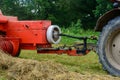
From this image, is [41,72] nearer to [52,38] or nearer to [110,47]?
[110,47]

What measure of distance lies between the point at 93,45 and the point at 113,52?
824 mm

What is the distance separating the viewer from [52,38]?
915cm

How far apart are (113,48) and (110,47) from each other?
0.24 feet

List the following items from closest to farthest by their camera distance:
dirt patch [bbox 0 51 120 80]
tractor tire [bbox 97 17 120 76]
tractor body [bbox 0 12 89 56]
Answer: dirt patch [bbox 0 51 120 80]
tractor tire [bbox 97 17 120 76]
tractor body [bbox 0 12 89 56]

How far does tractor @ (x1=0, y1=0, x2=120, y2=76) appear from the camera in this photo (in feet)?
25.0

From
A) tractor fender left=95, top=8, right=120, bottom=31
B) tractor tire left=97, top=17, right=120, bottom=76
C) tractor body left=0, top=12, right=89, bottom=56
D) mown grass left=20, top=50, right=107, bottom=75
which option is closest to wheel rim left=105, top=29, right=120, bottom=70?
tractor tire left=97, top=17, right=120, bottom=76

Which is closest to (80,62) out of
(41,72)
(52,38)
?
(52,38)

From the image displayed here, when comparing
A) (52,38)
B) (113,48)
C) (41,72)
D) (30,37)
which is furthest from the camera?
(30,37)

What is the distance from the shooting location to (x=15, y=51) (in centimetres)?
947

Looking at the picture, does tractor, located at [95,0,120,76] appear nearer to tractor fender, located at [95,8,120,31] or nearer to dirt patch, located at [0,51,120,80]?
tractor fender, located at [95,8,120,31]

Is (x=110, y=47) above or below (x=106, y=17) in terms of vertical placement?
below

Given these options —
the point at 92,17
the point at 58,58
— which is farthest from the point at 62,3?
the point at 58,58

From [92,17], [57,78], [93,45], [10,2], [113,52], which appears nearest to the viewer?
[57,78]

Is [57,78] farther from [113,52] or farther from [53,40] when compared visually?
[53,40]
